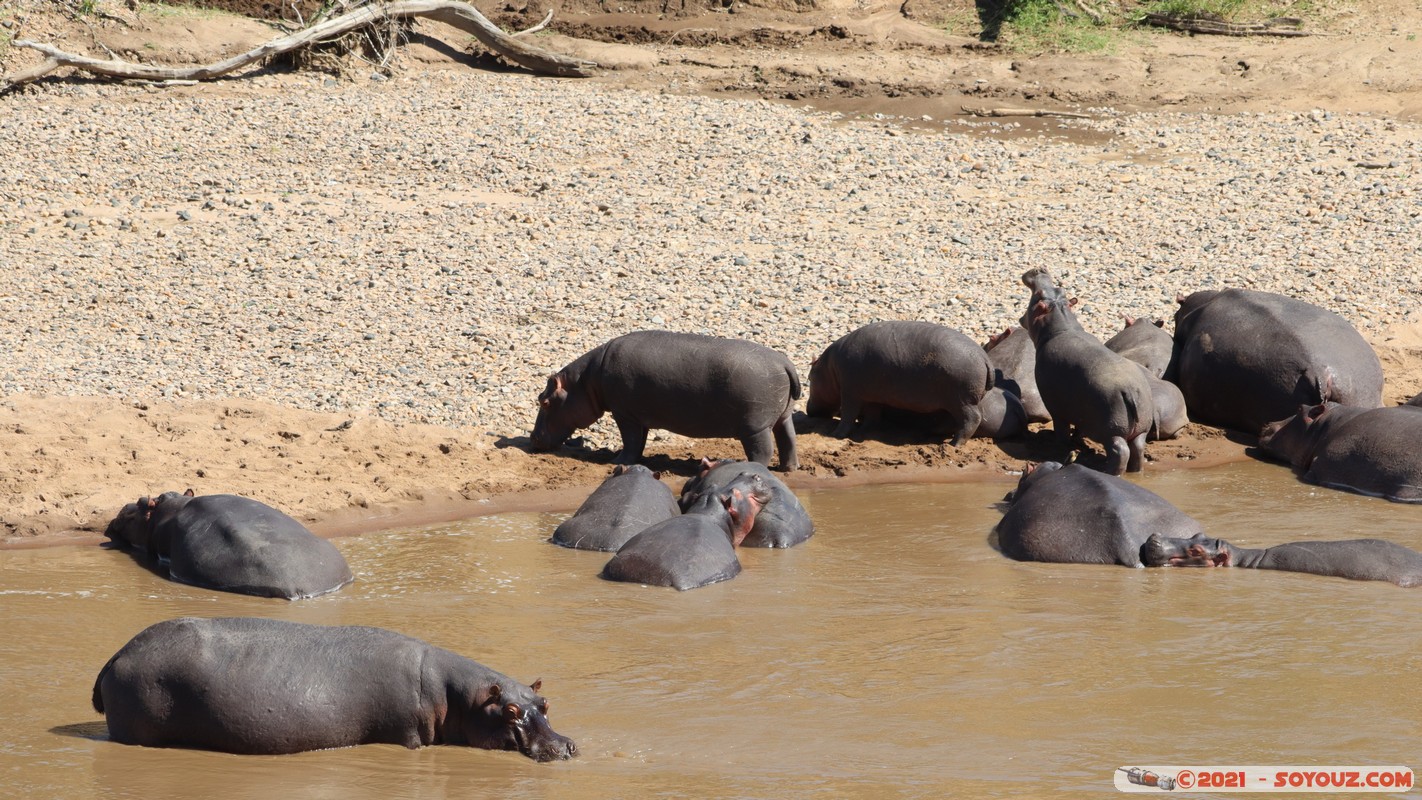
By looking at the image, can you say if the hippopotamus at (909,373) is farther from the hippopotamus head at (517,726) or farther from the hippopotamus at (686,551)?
the hippopotamus head at (517,726)

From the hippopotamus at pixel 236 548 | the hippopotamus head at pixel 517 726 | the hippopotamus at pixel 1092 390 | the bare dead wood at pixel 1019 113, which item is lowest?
the hippopotamus at pixel 236 548

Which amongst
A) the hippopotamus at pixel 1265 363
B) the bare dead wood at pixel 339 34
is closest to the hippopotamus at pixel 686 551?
the hippopotamus at pixel 1265 363

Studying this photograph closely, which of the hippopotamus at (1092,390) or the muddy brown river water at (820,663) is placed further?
the hippopotamus at (1092,390)

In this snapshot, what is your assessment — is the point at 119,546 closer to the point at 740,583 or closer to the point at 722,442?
the point at 740,583

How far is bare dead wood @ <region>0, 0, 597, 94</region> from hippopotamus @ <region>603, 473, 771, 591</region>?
37.0 feet

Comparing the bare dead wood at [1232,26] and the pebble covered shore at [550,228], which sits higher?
the bare dead wood at [1232,26]

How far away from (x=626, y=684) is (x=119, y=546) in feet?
11.7

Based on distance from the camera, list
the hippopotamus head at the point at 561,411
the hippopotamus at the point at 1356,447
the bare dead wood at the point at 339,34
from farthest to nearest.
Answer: the bare dead wood at the point at 339,34, the hippopotamus head at the point at 561,411, the hippopotamus at the point at 1356,447

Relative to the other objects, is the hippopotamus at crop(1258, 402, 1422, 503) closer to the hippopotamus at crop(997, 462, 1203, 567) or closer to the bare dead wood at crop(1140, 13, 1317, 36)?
the hippopotamus at crop(997, 462, 1203, 567)

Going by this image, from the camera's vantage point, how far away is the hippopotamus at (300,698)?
536 centimetres

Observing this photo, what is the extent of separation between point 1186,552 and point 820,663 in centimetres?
247

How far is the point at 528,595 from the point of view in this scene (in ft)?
24.1

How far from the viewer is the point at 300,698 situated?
17.7 feet

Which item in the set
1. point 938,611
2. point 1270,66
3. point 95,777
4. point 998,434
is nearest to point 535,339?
point 998,434
